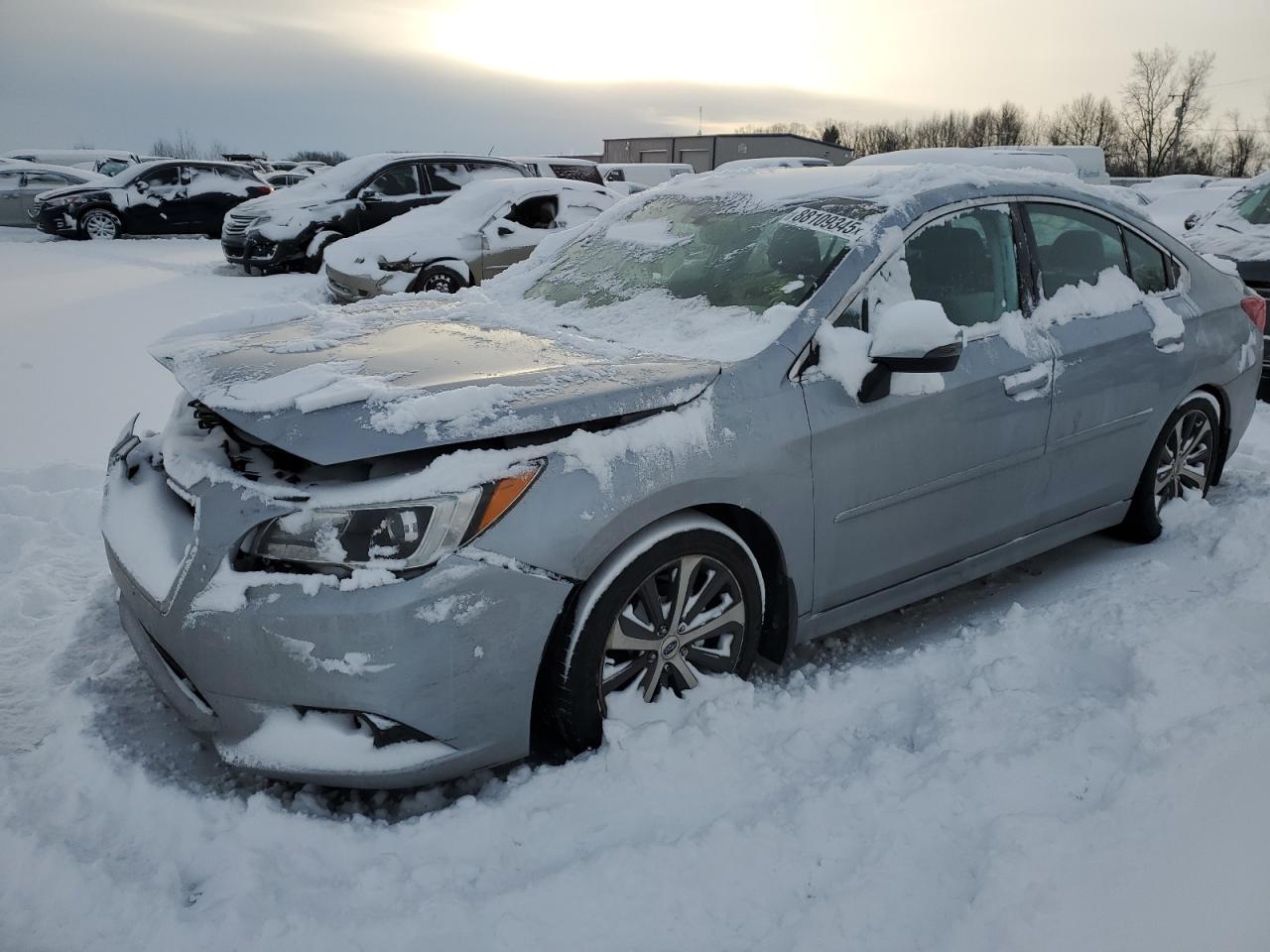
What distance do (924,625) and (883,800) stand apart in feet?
4.12

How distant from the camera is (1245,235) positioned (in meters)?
8.23

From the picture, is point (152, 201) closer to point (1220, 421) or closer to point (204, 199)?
point (204, 199)

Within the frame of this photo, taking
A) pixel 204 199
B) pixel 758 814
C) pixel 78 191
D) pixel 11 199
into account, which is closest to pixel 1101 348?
pixel 758 814

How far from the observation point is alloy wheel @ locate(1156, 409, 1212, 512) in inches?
167

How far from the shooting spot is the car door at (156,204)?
634 inches

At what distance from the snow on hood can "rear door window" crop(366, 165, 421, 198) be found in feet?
32.3

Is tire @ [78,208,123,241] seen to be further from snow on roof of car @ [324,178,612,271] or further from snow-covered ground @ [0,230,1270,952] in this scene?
snow-covered ground @ [0,230,1270,952]

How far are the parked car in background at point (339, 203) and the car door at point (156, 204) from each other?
3.97 metres

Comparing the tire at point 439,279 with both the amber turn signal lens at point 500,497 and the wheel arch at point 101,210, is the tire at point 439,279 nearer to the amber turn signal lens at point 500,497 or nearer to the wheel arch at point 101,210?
the amber turn signal lens at point 500,497

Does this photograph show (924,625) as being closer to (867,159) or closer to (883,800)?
(883,800)

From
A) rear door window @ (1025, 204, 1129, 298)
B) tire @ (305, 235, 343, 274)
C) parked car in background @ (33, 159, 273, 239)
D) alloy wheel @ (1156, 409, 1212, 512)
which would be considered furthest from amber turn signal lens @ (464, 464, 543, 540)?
parked car in background @ (33, 159, 273, 239)

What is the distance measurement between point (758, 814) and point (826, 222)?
195 centimetres

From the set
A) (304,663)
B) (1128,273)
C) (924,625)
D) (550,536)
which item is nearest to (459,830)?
(304,663)

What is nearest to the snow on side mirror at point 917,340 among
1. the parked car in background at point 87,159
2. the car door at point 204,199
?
the car door at point 204,199
